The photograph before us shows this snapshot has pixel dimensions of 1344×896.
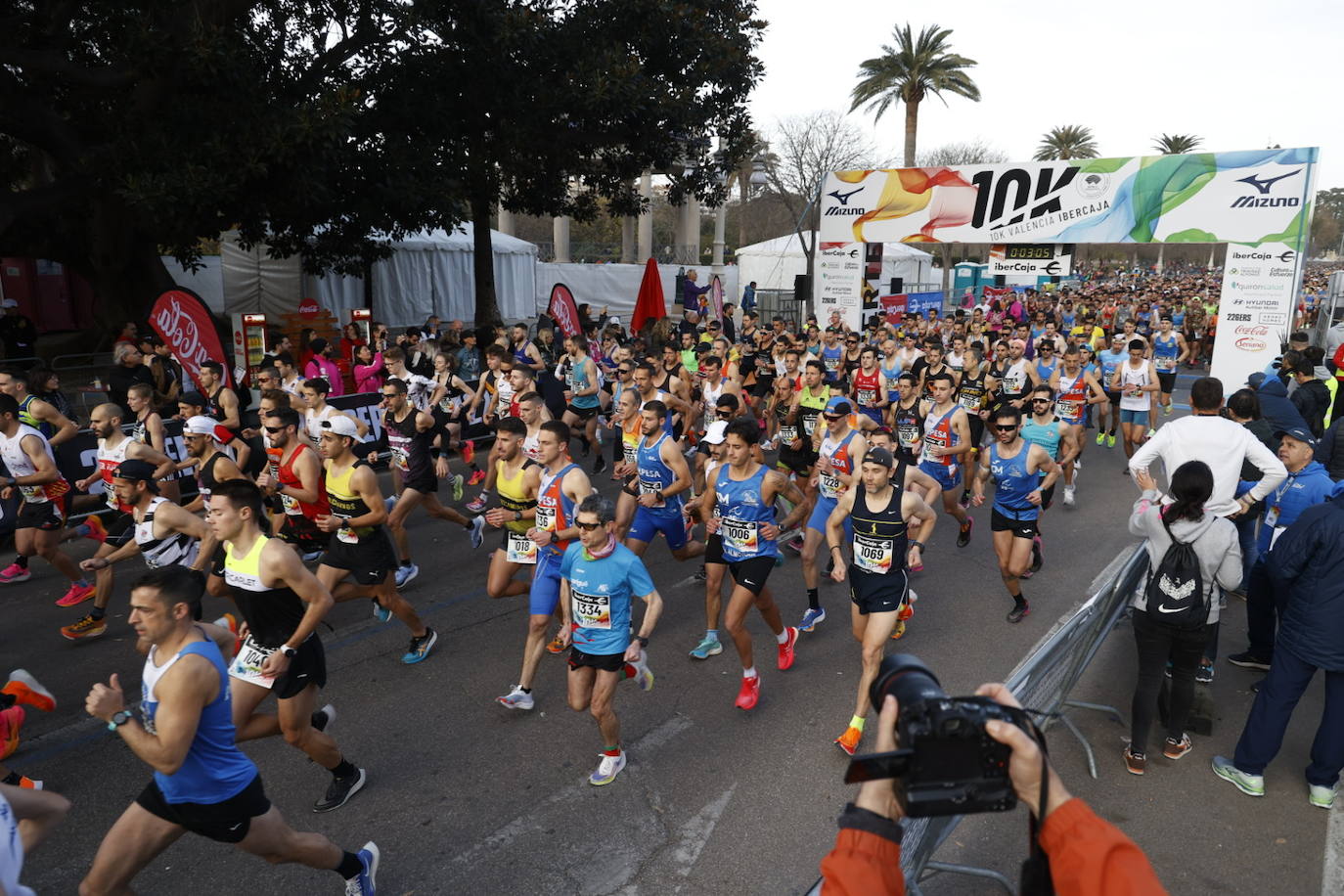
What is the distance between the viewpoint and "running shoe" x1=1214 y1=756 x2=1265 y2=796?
479 cm

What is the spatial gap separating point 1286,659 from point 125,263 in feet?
66.6

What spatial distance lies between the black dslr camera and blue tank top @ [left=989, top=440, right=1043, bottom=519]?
5.53m

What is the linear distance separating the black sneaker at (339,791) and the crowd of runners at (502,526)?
0.01 metres

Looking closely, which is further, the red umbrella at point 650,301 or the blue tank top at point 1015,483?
the red umbrella at point 650,301

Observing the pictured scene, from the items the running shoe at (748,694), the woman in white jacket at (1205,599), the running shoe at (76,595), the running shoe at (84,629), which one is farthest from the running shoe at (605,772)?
the running shoe at (76,595)

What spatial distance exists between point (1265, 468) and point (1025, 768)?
205 inches

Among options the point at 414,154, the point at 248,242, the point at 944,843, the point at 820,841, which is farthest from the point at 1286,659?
the point at 248,242

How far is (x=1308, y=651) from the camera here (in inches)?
176

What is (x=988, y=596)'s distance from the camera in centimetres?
770

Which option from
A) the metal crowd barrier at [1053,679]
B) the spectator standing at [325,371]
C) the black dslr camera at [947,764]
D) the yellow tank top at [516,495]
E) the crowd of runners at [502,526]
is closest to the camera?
the black dslr camera at [947,764]

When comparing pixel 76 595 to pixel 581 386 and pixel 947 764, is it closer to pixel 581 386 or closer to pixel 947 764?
pixel 581 386

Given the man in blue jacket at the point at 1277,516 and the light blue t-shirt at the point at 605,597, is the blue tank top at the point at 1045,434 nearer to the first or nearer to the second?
the man in blue jacket at the point at 1277,516

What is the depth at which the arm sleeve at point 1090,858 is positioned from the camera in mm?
1694

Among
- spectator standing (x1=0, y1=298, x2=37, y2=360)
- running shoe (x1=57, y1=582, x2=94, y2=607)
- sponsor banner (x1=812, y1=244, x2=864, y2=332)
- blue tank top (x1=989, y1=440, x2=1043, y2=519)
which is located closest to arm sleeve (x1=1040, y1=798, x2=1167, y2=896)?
blue tank top (x1=989, y1=440, x2=1043, y2=519)
